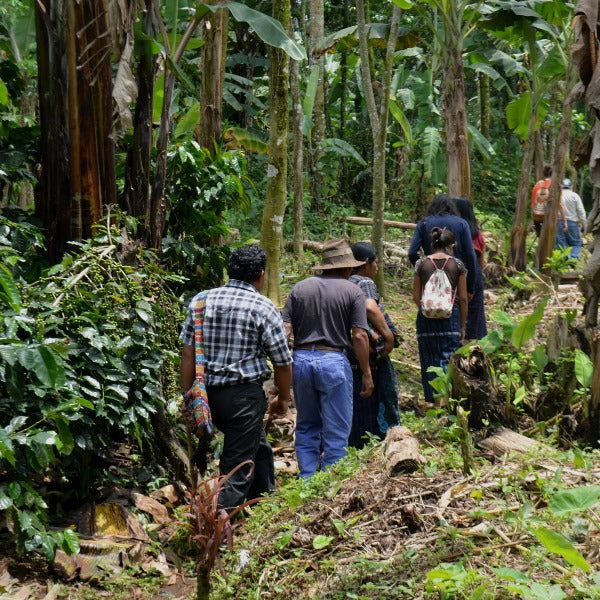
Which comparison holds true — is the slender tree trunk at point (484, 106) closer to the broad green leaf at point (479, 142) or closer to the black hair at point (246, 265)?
the broad green leaf at point (479, 142)

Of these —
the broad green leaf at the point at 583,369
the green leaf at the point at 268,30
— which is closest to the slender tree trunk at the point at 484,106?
the green leaf at the point at 268,30

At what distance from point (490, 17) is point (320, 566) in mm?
9175

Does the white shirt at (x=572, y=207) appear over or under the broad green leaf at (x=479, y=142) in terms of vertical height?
under

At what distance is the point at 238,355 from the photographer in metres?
5.13

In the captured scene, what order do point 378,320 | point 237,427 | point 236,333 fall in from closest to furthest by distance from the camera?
point 236,333, point 237,427, point 378,320

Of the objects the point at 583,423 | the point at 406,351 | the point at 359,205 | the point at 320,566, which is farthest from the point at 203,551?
the point at 359,205

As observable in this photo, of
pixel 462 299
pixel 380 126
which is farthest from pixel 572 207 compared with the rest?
pixel 462 299

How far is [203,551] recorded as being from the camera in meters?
4.00

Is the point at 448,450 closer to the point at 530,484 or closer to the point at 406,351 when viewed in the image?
the point at 530,484

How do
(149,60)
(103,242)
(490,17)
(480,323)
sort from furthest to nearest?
1. (490,17)
2. (480,323)
3. (149,60)
4. (103,242)

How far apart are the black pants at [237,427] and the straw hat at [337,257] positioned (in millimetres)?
1175

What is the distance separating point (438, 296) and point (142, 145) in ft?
8.65

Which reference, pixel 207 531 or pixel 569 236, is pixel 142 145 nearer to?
pixel 207 531

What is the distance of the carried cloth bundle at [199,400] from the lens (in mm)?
4996
